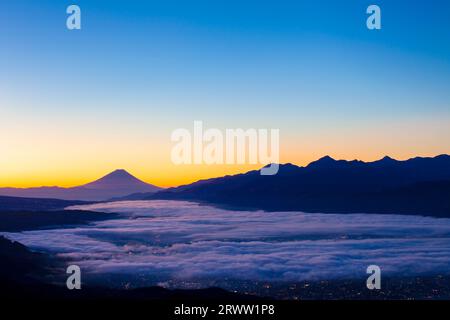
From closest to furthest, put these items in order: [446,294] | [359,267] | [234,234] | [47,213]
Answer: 1. [446,294]
2. [359,267]
3. [234,234]
4. [47,213]
